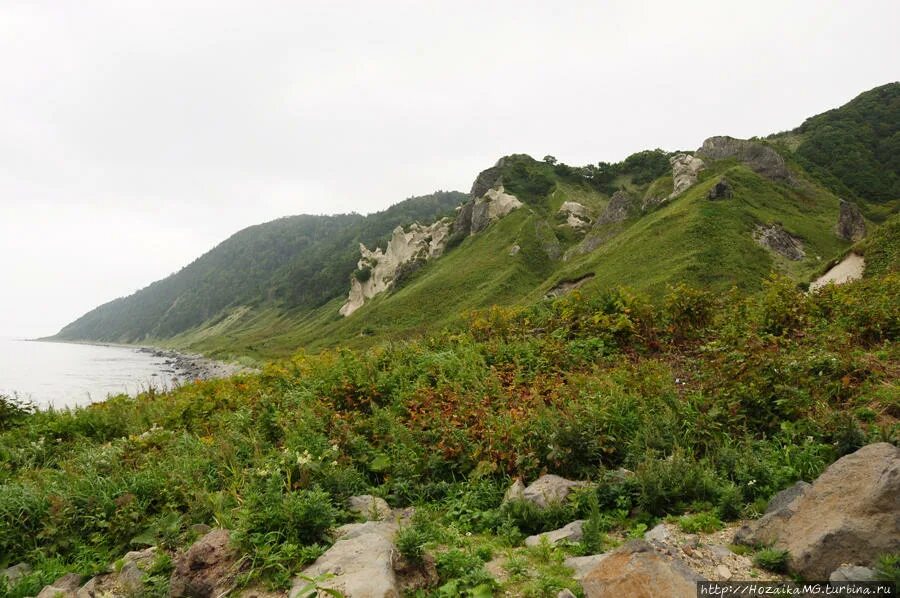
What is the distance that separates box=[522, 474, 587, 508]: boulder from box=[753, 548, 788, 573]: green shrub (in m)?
2.37

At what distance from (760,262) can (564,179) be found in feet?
213

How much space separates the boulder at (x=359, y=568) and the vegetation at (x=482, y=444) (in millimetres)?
268

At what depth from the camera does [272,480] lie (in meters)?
5.94

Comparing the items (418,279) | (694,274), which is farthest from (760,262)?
(418,279)

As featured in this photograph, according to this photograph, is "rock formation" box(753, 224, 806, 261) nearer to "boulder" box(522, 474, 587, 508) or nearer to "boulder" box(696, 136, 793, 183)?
"boulder" box(696, 136, 793, 183)

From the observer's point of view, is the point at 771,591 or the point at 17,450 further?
the point at 17,450

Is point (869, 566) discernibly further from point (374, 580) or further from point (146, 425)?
point (146, 425)

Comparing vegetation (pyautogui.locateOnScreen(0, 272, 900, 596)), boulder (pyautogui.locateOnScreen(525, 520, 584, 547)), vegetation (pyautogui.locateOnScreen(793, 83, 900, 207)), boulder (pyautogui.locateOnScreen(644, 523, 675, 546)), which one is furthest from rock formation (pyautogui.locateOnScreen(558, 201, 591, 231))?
boulder (pyautogui.locateOnScreen(644, 523, 675, 546))

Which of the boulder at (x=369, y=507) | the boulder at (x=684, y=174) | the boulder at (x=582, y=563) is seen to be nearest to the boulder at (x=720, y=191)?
the boulder at (x=684, y=174)

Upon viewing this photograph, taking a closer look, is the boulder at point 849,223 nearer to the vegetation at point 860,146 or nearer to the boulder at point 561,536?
the vegetation at point 860,146

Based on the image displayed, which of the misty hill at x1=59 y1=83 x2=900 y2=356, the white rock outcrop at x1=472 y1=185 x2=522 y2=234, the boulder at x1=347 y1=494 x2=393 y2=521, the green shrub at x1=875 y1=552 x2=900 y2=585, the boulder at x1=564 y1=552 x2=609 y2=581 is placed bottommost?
the boulder at x1=564 y1=552 x2=609 y2=581

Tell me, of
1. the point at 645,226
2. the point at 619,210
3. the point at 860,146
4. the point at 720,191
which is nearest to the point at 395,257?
the point at 619,210

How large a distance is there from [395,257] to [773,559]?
11414 centimetres

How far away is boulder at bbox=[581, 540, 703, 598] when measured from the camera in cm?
396
